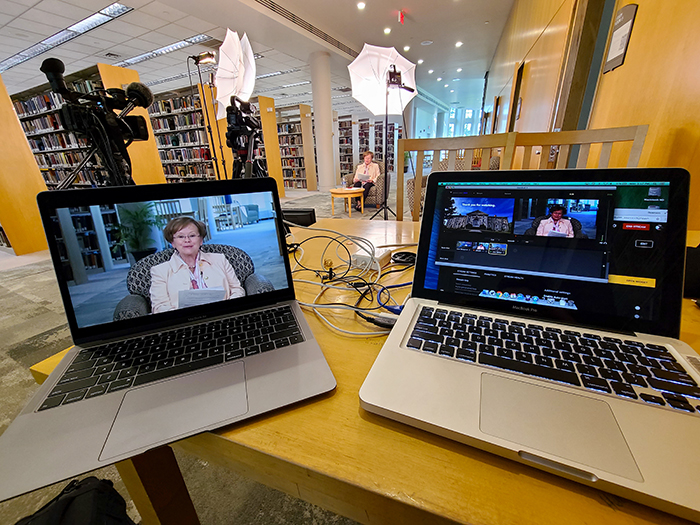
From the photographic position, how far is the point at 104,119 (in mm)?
792

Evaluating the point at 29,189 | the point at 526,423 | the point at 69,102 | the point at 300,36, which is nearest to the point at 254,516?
the point at 526,423

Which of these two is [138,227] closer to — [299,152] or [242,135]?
[242,135]

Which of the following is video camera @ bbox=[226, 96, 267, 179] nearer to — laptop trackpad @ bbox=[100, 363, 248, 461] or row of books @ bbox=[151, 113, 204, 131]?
laptop trackpad @ bbox=[100, 363, 248, 461]

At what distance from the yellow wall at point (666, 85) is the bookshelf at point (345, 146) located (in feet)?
Result: 26.3

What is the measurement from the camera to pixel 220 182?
1.77 feet

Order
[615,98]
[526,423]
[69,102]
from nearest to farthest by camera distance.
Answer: [526,423], [69,102], [615,98]

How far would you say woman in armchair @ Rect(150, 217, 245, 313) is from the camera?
0.50 m

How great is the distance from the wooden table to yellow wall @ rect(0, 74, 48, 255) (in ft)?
14.7

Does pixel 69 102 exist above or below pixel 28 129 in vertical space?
below

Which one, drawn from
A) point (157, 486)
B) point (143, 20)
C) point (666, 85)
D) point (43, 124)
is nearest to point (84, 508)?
point (157, 486)

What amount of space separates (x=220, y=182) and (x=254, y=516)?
37.3 inches

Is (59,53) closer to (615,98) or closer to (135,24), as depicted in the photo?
(135,24)

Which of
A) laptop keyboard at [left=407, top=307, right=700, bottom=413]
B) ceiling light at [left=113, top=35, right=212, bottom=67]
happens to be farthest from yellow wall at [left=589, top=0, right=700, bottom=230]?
ceiling light at [left=113, top=35, right=212, bottom=67]

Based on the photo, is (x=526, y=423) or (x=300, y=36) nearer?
(x=526, y=423)
